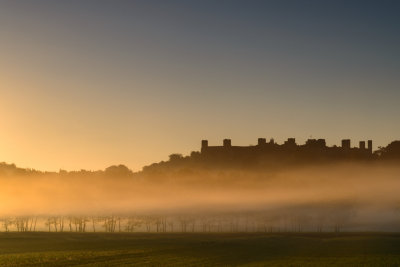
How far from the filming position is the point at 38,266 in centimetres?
9106

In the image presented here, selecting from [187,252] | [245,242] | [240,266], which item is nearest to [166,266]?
[240,266]

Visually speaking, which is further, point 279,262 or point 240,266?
point 279,262

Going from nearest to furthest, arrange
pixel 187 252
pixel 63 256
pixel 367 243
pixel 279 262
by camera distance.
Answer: pixel 279 262 → pixel 63 256 → pixel 187 252 → pixel 367 243

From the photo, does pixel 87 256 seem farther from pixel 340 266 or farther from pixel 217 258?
pixel 340 266

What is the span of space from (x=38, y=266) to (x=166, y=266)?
18.9m

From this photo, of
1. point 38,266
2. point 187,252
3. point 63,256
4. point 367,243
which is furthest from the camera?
point 367,243

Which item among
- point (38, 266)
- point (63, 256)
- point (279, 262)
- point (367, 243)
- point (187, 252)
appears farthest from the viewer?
point (367, 243)

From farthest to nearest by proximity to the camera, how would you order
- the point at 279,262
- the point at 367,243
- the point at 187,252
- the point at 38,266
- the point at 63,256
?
the point at 367,243
the point at 187,252
the point at 63,256
the point at 279,262
the point at 38,266

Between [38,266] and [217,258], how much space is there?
99.8ft

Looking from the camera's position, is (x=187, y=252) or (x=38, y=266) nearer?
(x=38, y=266)

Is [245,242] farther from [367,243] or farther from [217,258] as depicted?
[217,258]

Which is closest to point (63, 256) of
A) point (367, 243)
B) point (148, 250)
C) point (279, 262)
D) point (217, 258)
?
point (148, 250)

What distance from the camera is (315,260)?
103688 millimetres

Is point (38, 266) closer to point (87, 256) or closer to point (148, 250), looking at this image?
point (87, 256)
